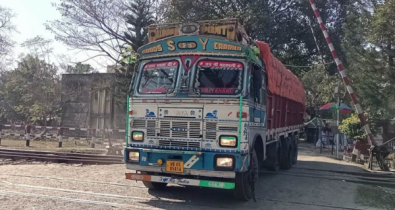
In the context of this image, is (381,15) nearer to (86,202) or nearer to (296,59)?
(296,59)

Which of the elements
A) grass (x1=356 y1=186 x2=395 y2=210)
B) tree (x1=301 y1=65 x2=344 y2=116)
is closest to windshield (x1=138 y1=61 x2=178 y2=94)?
grass (x1=356 y1=186 x2=395 y2=210)

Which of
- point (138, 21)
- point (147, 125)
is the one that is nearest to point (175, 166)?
point (147, 125)

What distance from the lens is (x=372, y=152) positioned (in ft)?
47.0

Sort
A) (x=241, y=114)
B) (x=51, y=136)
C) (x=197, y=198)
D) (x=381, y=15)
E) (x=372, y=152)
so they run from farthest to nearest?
1. (x=51, y=136)
2. (x=381, y=15)
3. (x=372, y=152)
4. (x=197, y=198)
5. (x=241, y=114)

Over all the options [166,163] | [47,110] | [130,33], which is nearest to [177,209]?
[166,163]

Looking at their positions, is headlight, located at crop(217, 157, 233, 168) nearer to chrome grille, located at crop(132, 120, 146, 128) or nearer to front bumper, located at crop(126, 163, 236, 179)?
front bumper, located at crop(126, 163, 236, 179)

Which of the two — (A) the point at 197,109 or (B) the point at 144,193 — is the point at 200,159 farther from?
(B) the point at 144,193

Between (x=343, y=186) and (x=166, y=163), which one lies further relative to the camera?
(x=343, y=186)

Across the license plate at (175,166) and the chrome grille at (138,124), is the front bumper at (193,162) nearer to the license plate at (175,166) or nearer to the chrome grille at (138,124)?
the license plate at (175,166)

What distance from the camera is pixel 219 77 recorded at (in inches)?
291

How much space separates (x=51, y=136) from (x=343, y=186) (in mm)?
18840

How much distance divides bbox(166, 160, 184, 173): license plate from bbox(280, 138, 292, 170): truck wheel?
6462 mm

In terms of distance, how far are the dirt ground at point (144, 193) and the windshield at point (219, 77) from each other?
2263 millimetres

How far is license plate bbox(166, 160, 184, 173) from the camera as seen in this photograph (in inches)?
279
